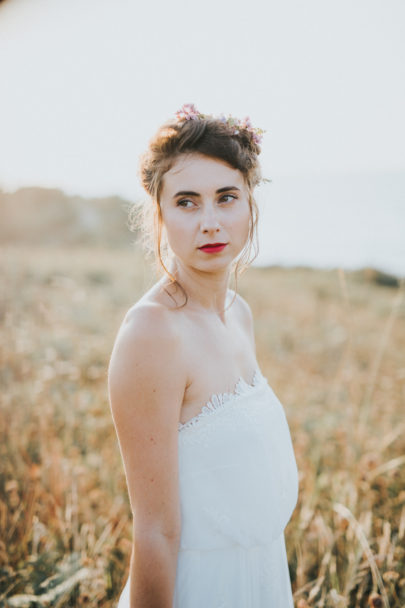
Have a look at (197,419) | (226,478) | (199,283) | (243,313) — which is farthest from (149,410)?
(243,313)

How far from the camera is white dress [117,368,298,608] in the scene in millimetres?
1397

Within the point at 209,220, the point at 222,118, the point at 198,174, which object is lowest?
the point at 209,220

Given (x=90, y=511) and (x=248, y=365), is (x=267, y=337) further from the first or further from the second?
(x=248, y=365)

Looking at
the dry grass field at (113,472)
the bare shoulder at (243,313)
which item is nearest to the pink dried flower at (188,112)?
the dry grass field at (113,472)

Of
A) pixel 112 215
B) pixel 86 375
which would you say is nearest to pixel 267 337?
pixel 86 375

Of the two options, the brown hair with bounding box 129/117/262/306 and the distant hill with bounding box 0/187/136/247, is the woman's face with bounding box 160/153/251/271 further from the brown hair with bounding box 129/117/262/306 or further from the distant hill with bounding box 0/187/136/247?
the distant hill with bounding box 0/187/136/247

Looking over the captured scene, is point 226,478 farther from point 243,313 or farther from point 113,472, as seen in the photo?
point 113,472

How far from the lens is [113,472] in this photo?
2.98 m

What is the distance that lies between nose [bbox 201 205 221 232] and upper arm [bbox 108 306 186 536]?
1.05 ft

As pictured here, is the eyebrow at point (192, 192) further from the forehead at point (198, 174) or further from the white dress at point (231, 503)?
the white dress at point (231, 503)

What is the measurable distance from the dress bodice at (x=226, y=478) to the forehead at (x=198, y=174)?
696mm

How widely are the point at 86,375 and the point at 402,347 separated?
16.5 feet

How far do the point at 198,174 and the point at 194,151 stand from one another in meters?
0.09

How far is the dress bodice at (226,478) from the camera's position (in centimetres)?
139
